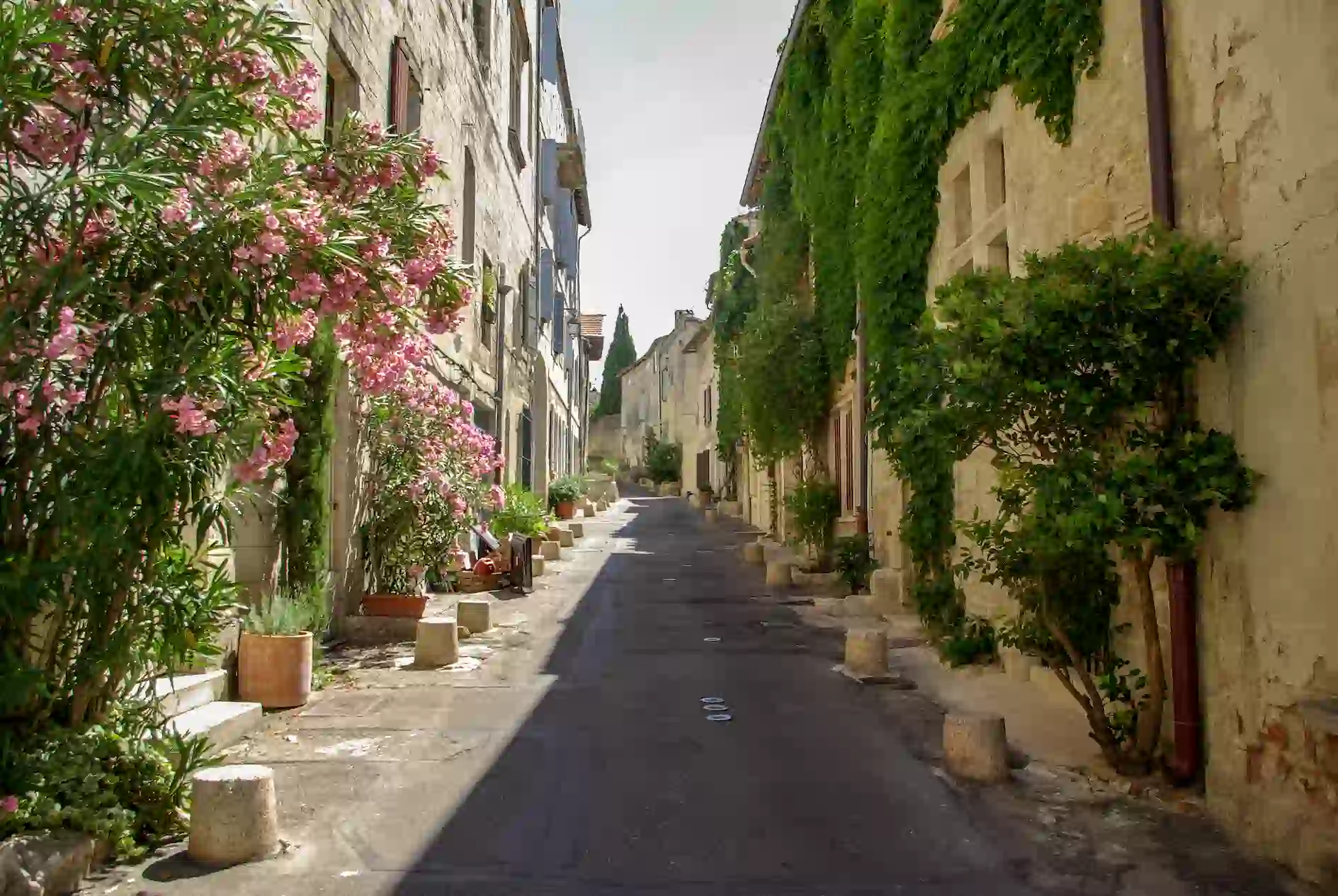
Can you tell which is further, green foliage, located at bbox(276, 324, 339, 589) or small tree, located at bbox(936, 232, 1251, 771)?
green foliage, located at bbox(276, 324, 339, 589)

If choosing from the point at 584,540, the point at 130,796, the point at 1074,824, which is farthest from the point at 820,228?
the point at 130,796

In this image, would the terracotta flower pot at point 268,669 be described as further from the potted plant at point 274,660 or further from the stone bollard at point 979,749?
the stone bollard at point 979,749

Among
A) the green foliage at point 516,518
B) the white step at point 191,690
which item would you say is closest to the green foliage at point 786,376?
the green foliage at point 516,518

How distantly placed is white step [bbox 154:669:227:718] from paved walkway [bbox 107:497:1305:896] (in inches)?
15.5

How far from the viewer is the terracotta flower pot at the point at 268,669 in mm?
6410

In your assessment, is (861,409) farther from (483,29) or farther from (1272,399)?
(1272,399)

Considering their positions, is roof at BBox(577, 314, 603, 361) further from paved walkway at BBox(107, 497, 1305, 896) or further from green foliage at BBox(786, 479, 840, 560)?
paved walkway at BBox(107, 497, 1305, 896)

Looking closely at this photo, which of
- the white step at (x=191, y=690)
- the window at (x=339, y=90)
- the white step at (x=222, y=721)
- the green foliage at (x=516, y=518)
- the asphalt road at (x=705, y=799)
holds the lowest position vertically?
the asphalt road at (x=705, y=799)

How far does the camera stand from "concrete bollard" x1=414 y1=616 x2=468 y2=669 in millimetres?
8016

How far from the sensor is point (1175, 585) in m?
4.81

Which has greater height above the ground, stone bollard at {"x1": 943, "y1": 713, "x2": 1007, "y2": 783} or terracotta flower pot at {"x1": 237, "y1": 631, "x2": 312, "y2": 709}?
terracotta flower pot at {"x1": 237, "y1": 631, "x2": 312, "y2": 709}

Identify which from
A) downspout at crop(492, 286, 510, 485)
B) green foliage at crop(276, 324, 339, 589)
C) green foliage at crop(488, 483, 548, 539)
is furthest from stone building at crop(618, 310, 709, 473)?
green foliage at crop(276, 324, 339, 589)

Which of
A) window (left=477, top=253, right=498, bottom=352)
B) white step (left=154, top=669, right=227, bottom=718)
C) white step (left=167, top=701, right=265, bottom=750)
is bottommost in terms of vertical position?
white step (left=167, top=701, right=265, bottom=750)

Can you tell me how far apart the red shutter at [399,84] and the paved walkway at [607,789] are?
17.1ft
